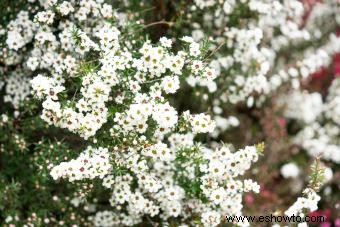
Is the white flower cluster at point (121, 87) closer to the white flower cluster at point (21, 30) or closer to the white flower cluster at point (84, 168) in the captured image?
the white flower cluster at point (84, 168)

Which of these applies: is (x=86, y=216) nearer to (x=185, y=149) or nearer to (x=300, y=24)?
(x=185, y=149)

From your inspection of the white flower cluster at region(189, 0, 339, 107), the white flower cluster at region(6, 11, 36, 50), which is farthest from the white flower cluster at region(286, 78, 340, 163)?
the white flower cluster at region(6, 11, 36, 50)

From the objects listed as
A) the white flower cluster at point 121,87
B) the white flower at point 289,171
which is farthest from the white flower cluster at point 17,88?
the white flower at point 289,171

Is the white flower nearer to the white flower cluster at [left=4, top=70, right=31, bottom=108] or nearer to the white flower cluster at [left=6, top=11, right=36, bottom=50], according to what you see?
the white flower cluster at [left=4, top=70, right=31, bottom=108]

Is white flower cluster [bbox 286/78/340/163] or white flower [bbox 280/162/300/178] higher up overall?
white flower cluster [bbox 286/78/340/163]

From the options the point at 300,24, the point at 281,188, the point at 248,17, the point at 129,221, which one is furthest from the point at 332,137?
the point at 129,221
